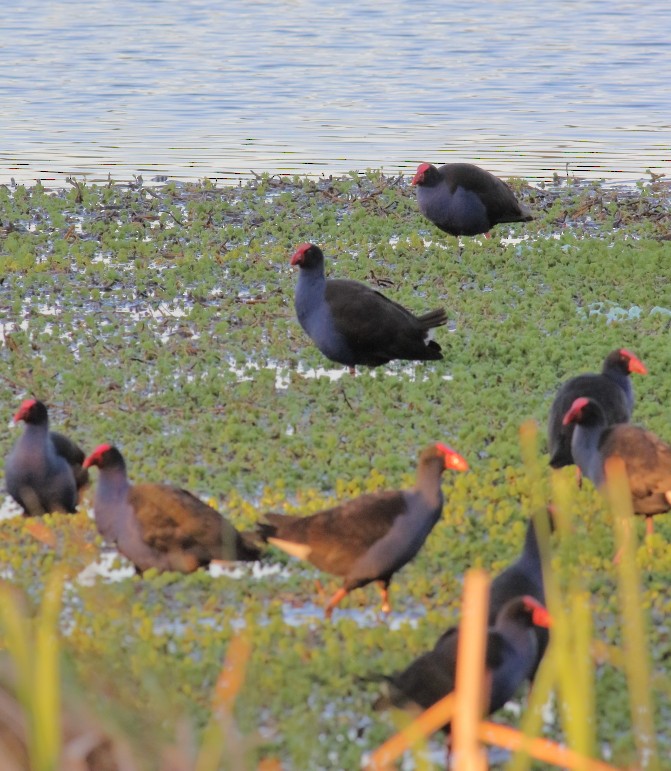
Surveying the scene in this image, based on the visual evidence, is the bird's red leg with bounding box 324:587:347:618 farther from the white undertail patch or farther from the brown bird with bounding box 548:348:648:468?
the brown bird with bounding box 548:348:648:468

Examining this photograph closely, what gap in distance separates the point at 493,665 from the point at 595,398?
131 inches

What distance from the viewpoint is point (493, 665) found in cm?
572

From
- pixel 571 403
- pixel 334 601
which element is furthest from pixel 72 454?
pixel 571 403

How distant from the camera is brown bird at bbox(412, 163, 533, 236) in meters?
14.7

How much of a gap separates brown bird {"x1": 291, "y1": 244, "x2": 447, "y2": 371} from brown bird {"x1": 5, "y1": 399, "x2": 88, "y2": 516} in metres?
2.99

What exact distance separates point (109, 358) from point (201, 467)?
8.81ft

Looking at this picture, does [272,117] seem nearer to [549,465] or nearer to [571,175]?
[571,175]

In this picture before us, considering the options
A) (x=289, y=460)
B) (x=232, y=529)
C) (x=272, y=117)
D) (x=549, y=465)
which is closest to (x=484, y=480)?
(x=549, y=465)

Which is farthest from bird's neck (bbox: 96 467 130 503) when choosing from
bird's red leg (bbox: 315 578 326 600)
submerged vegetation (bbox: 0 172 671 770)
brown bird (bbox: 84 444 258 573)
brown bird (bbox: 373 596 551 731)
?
brown bird (bbox: 373 596 551 731)

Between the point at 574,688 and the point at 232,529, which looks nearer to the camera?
the point at 574,688

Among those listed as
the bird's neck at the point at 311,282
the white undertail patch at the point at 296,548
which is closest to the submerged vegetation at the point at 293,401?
the white undertail patch at the point at 296,548

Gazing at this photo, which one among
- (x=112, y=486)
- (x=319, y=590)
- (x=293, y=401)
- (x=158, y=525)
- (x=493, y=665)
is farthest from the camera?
(x=293, y=401)

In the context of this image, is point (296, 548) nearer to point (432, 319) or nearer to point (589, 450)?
point (589, 450)

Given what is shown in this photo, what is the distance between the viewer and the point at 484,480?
869cm
